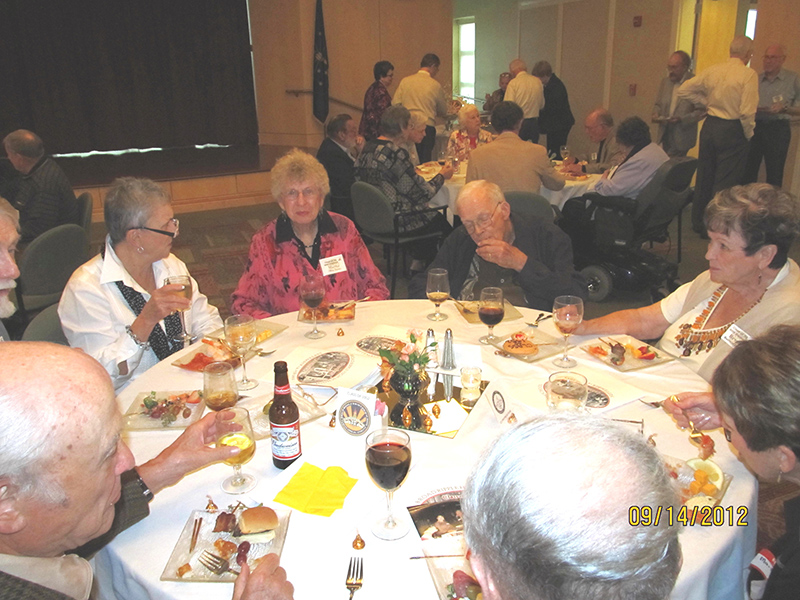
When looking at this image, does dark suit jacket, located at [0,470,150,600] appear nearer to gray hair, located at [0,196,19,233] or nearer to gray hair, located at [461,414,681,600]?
gray hair, located at [461,414,681,600]

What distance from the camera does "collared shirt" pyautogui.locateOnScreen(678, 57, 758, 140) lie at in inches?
250

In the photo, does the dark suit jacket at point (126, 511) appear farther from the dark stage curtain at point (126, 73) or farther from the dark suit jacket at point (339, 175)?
the dark stage curtain at point (126, 73)

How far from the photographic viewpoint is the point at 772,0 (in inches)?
287

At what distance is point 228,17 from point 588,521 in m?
12.3

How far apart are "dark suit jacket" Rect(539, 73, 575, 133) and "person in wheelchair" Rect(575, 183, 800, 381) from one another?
7.67 metres

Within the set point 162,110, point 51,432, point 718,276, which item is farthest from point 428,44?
point 51,432

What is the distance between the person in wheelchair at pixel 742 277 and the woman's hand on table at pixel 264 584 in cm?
143

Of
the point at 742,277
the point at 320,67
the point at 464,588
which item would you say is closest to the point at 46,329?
the point at 464,588

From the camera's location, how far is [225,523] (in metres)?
1.25

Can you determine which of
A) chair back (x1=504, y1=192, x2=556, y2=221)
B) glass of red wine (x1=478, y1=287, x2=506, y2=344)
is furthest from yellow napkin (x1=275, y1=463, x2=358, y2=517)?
chair back (x1=504, y1=192, x2=556, y2=221)

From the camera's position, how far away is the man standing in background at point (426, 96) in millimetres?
8070

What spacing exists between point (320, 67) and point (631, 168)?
6.25 meters

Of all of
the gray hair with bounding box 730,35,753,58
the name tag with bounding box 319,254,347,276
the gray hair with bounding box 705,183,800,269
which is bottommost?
the name tag with bounding box 319,254,347,276
